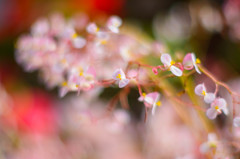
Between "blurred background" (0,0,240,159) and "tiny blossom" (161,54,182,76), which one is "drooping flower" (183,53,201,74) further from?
"blurred background" (0,0,240,159)

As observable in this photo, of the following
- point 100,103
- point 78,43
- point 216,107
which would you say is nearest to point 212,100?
point 216,107

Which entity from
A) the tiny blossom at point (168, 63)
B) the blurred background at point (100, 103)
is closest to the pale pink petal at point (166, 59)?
the tiny blossom at point (168, 63)

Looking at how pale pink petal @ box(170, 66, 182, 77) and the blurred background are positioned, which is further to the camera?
the blurred background

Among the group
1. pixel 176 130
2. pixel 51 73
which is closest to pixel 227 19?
pixel 176 130

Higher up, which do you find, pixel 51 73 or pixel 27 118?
pixel 51 73

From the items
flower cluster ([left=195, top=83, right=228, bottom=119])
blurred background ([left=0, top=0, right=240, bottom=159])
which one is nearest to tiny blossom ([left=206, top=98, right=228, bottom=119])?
flower cluster ([left=195, top=83, right=228, bottom=119])

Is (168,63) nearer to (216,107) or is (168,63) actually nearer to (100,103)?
(216,107)

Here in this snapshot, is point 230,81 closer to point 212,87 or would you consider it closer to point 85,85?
point 212,87

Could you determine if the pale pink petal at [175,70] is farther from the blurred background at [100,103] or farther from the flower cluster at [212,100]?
the blurred background at [100,103]
